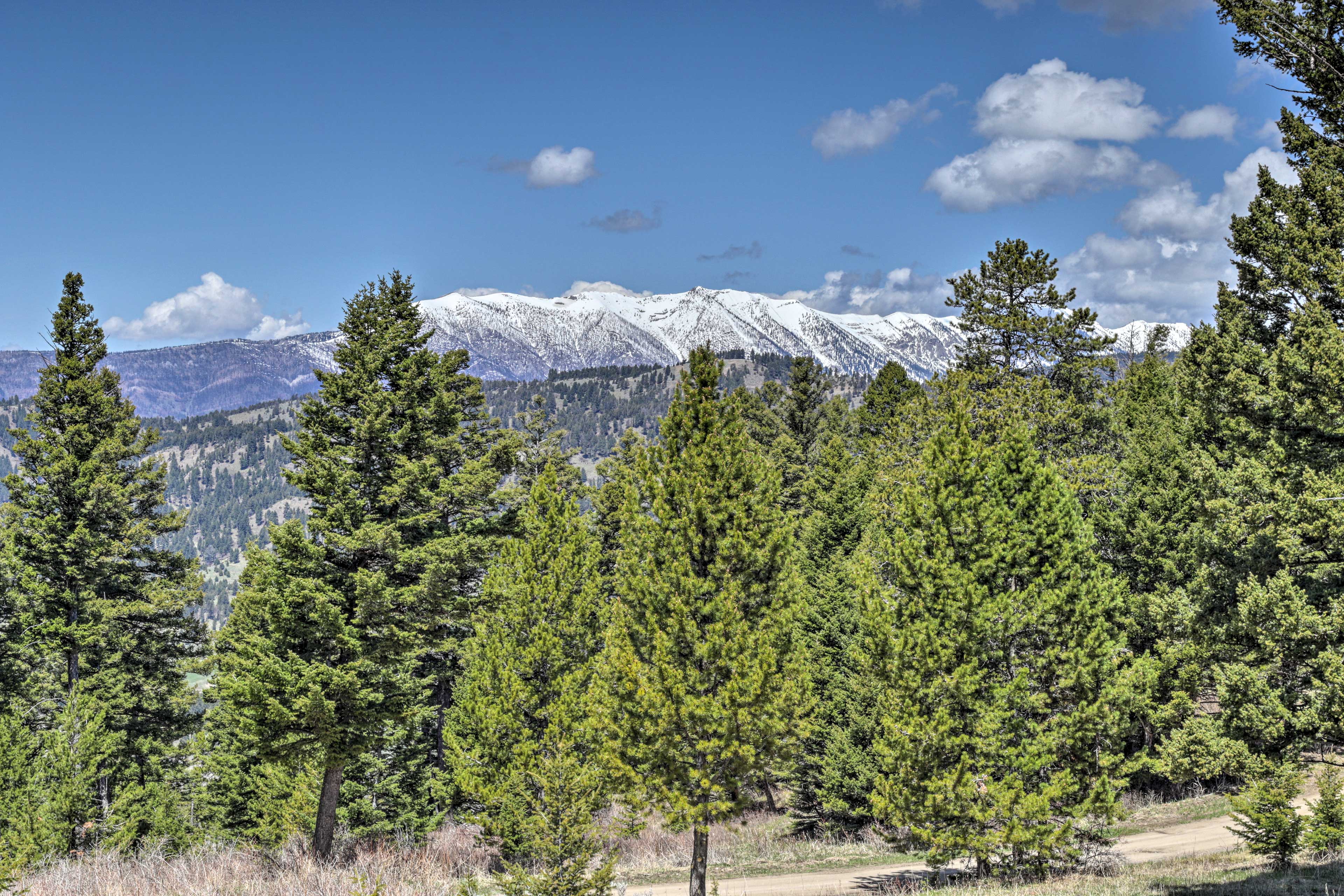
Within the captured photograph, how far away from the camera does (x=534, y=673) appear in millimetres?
19438

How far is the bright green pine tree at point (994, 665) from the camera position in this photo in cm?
1736

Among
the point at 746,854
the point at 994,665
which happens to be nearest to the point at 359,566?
the point at 746,854

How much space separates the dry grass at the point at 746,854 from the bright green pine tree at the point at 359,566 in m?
7.79

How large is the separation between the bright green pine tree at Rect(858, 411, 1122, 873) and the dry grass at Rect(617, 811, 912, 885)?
21.0 ft

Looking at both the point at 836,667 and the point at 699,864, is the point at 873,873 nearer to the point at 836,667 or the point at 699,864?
the point at 699,864

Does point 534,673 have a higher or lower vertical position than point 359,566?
lower

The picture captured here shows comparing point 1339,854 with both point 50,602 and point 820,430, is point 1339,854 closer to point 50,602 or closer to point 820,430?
point 50,602

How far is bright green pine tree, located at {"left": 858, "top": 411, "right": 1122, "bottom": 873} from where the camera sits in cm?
1736

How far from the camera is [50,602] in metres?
27.8

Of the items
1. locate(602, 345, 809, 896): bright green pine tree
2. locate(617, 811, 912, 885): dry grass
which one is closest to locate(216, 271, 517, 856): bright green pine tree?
locate(602, 345, 809, 896): bright green pine tree

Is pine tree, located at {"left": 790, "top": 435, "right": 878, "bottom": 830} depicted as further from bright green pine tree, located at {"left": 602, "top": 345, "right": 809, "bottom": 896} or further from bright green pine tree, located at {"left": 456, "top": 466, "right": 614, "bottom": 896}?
bright green pine tree, located at {"left": 456, "top": 466, "right": 614, "bottom": 896}

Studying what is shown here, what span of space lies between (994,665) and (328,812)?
54.4 ft

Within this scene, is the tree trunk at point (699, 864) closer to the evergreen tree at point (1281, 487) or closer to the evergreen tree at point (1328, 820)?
the evergreen tree at point (1328, 820)

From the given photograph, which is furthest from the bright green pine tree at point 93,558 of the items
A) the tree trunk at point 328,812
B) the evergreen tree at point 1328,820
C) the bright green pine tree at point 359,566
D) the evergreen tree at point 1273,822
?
the evergreen tree at point 1328,820
